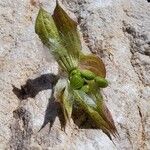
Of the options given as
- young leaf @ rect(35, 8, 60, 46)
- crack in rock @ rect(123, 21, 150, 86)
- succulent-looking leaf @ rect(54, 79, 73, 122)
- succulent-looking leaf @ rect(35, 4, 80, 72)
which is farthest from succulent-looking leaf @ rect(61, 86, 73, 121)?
crack in rock @ rect(123, 21, 150, 86)

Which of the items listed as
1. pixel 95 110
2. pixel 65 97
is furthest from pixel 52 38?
pixel 95 110

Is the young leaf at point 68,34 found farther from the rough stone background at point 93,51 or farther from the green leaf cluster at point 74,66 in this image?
the rough stone background at point 93,51

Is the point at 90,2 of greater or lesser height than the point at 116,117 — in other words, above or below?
above

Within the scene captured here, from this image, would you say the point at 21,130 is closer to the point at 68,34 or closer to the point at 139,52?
the point at 68,34

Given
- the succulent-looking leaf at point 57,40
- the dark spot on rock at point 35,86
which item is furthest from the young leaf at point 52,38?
the dark spot on rock at point 35,86

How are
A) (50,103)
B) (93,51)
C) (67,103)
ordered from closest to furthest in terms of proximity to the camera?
1. (67,103)
2. (50,103)
3. (93,51)

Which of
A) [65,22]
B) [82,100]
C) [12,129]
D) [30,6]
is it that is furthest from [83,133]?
[30,6]

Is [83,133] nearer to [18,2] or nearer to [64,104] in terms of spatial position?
[64,104]
